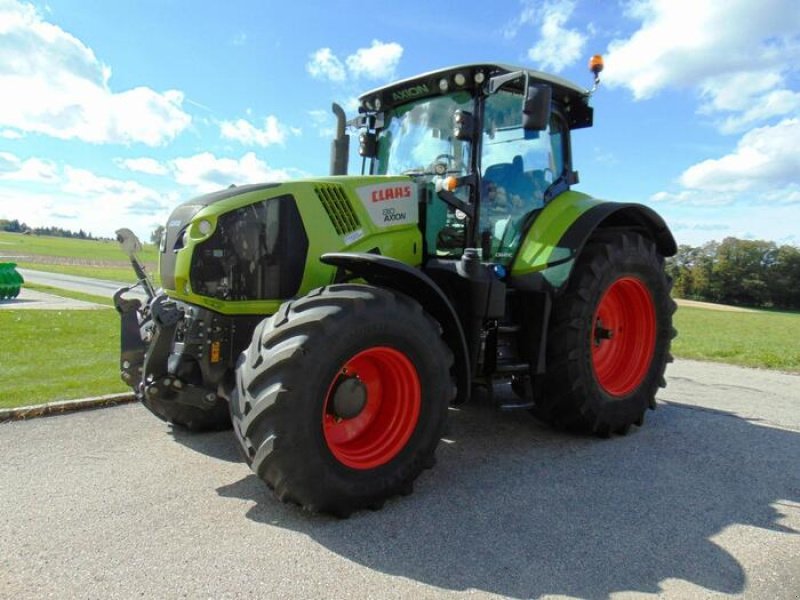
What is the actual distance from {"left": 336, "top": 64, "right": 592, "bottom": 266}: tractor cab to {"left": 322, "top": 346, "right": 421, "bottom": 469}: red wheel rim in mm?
1385

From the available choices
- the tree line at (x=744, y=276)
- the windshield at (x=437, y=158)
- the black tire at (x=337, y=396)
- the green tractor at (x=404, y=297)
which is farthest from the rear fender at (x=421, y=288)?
the tree line at (x=744, y=276)

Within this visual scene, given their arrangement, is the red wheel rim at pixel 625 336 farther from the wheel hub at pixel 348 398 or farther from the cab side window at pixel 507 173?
the wheel hub at pixel 348 398

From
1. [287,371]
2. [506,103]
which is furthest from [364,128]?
[287,371]

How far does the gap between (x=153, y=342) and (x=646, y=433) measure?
400 centimetres

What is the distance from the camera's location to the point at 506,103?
4.70 metres

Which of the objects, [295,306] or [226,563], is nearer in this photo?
Answer: [226,563]

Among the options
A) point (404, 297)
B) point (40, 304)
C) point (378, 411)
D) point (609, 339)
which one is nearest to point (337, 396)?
point (378, 411)

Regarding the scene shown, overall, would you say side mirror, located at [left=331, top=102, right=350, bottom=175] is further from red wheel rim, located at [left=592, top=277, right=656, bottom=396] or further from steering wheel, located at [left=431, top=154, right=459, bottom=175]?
red wheel rim, located at [left=592, top=277, right=656, bottom=396]

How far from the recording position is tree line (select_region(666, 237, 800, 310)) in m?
60.3

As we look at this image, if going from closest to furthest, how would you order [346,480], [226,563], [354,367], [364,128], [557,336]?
[226,563] < [346,480] < [354,367] < [557,336] < [364,128]

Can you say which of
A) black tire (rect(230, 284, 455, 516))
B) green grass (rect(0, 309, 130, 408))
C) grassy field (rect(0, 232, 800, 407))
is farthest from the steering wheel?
green grass (rect(0, 309, 130, 408))

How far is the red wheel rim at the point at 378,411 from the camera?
3416 mm

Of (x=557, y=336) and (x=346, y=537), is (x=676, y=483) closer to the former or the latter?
(x=557, y=336)

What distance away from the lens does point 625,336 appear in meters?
5.46
